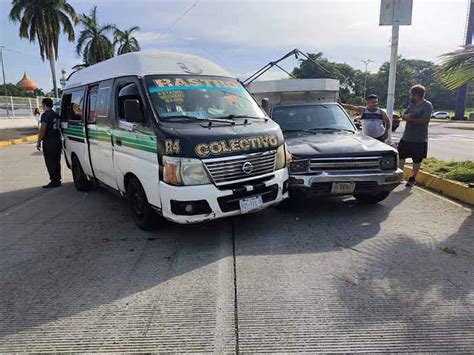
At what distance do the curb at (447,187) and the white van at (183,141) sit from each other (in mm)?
3279

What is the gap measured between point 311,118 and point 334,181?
Result: 185 cm

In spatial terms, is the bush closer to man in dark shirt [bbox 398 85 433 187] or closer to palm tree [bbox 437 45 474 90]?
man in dark shirt [bbox 398 85 433 187]

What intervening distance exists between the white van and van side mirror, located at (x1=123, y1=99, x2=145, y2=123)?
12 mm

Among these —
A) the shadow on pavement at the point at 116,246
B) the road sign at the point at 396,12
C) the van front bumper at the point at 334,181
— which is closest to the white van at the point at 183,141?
the van front bumper at the point at 334,181

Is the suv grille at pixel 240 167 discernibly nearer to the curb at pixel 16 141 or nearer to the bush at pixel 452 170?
the bush at pixel 452 170

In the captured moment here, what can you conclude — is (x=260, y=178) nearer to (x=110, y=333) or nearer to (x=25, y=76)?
(x=110, y=333)

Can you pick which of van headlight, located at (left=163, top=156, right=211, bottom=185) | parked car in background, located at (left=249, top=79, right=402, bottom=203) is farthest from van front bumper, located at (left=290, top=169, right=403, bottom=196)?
van headlight, located at (left=163, top=156, right=211, bottom=185)

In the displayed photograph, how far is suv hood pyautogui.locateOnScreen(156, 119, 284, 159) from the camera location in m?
4.23

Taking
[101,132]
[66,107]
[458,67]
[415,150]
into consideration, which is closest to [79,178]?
[66,107]

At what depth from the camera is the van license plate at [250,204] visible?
4.62m

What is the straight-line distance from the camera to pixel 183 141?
4.21 metres

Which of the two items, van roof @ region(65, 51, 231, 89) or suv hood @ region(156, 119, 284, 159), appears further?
van roof @ region(65, 51, 231, 89)

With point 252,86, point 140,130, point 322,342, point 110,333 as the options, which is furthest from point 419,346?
point 252,86

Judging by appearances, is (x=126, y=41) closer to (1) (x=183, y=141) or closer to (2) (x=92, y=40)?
(2) (x=92, y=40)
